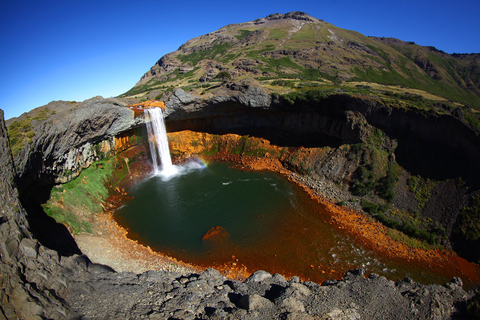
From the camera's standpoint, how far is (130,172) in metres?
32.4

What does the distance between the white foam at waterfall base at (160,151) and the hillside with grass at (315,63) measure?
123 ft

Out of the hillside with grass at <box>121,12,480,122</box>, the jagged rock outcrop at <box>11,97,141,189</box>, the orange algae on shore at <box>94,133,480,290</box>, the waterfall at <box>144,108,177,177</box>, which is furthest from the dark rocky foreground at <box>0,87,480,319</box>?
the hillside with grass at <box>121,12,480,122</box>

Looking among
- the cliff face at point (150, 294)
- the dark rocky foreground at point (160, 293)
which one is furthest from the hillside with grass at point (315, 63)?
the cliff face at point (150, 294)

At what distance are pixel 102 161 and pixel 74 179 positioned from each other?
505 centimetres

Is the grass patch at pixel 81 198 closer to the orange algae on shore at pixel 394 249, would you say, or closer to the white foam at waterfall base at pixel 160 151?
the white foam at waterfall base at pixel 160 151

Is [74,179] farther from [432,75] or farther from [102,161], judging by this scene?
[432,75]

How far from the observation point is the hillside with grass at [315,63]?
87.0m

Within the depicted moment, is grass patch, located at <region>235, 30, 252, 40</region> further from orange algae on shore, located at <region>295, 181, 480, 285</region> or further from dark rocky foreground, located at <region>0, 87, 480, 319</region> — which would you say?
dark rocky foreground, located at <region>0, 87, 480, 319</region>

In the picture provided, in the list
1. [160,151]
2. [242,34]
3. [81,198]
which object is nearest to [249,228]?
[81,198]

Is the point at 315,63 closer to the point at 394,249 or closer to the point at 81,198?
the point at 394,249

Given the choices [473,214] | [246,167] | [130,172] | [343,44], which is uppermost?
[343,44]

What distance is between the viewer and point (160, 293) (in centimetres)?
1066

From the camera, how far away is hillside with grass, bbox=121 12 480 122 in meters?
87.0

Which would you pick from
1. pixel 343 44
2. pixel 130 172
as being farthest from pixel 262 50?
pixel 130 172
